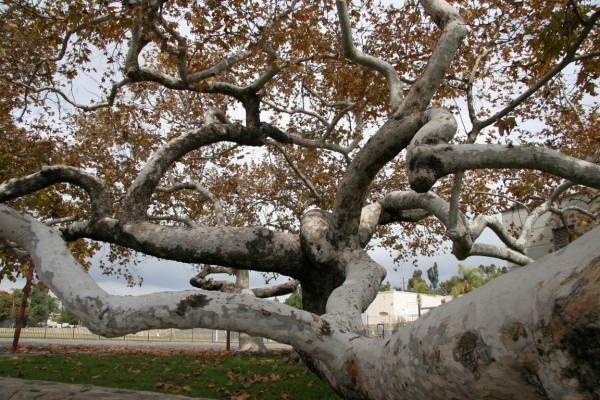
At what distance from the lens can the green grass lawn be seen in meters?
7.19

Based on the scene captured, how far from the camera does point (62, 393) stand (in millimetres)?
4949

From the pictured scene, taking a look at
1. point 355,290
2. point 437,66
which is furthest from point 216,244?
point 437,66

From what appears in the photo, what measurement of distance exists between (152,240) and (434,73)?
3.58 meters

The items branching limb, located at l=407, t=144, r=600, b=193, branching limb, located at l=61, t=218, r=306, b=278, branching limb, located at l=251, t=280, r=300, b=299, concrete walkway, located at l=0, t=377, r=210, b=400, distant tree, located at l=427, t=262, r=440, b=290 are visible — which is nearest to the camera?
branching limb, located at l=407, t=144, r=600, b=193

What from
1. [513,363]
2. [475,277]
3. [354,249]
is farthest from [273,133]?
[475,277]

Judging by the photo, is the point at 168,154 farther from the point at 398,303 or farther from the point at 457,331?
the point at 398,303

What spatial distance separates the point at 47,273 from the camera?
3.67 metres

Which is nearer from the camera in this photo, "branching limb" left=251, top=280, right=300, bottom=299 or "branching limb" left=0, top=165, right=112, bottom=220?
"branching limb" left=0, top=165, right=112, bottom=220

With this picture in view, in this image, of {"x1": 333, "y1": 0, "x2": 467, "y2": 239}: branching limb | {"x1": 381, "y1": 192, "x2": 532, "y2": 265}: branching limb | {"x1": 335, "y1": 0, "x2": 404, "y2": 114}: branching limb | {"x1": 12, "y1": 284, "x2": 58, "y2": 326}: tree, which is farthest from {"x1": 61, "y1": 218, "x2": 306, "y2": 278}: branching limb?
{"x1": 12, "y1": 284, "x2": 58, "y2": 326}: tree

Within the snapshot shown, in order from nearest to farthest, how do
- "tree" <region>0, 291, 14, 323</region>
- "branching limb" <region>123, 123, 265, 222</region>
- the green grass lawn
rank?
1. "branching limb" <region>123, 123, 265, 222</region>
2. the green grass lawn
3. "tree" <region>0, 291, 14, 323</region>

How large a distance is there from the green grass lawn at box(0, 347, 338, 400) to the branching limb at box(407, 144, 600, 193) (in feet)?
13.8

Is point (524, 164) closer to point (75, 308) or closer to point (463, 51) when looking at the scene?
point (75, 308)

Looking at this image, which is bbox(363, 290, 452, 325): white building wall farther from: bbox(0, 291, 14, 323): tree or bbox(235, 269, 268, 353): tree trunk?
bbox(0, 291, 14, 323): tree

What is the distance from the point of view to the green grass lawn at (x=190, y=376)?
7188mm
